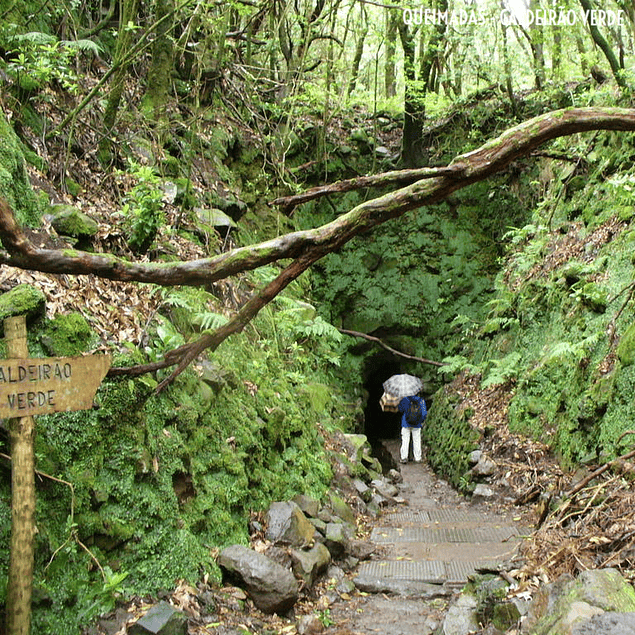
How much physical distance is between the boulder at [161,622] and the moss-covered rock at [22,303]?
6.55 ft

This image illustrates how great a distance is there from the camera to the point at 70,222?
191 inches

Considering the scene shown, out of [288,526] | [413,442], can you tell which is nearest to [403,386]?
[413,442]

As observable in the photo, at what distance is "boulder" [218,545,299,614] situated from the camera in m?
3.72

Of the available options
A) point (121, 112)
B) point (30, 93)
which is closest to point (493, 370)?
point (121, 112)

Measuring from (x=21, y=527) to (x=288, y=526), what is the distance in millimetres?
2557

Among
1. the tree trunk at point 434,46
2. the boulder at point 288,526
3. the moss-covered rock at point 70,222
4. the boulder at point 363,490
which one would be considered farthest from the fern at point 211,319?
the tree trunk at point 434,46

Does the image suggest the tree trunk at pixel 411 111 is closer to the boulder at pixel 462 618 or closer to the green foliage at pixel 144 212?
the green foliage at pixel 144 212

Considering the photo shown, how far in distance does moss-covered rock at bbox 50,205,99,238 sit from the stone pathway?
159 inches

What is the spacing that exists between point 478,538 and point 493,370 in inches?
146

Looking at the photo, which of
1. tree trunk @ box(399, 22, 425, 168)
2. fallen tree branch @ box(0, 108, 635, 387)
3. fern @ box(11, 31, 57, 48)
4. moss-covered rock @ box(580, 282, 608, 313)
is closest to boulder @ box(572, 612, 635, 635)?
fallen tree branch @ box(0, 108, 635, 387)

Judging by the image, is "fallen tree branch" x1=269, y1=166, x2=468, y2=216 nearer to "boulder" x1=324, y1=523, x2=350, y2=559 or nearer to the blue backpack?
"boulder" x1=324, y1=523, x2=350, y2=559

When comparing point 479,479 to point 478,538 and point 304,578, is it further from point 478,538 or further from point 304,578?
point 304,578

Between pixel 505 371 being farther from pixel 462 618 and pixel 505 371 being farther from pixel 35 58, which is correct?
pixel 35 58

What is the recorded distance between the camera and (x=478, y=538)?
5312 millimetres
